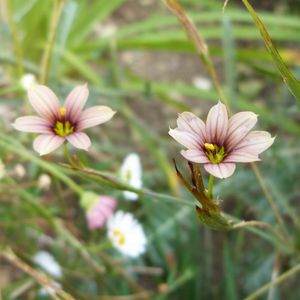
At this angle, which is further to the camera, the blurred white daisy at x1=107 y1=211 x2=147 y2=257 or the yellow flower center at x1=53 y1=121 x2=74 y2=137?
the blurred white daisy at x1=107 y1=211 x2=147 y2=257

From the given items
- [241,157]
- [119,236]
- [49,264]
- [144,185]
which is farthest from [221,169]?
[144,185]

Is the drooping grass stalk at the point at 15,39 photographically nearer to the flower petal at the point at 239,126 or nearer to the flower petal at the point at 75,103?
the flower petal at the point at 75,103

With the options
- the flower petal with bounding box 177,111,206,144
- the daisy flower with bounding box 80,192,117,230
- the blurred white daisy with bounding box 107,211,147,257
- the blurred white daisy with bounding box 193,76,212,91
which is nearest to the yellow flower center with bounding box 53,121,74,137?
the flower petal with bounding box 177,111,206,144

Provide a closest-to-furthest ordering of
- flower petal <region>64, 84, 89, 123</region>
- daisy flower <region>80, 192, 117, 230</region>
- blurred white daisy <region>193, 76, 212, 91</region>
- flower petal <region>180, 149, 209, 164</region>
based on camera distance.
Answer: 1. flower petal <region>180, 149, 209, 164</region>
2. flower petal <region>64, 84, 89, 123</region>
3. daisy flower <region>80, 192, 117, 230</region>
4. blurred white daisy <region>193, 76, 212, 91</region>

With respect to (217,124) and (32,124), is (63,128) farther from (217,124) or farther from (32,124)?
(217,124)

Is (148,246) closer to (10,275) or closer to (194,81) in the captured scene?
(10,275)

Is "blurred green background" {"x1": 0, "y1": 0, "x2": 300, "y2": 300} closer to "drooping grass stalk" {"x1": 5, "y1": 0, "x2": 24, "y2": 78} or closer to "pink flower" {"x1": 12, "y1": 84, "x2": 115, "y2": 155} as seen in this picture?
"drooping grass stalk" {"x1": 5, "y1": 0, "x2": 24, "y2": 78}

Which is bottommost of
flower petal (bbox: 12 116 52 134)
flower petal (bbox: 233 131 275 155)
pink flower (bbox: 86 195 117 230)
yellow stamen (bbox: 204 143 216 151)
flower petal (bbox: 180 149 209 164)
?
flower petal (bbox: 180 149 209 164)

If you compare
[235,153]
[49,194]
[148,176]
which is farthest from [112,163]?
[235,153]

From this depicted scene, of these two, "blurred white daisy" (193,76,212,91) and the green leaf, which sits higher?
"blurred white daisy" (193,76,212,91)
